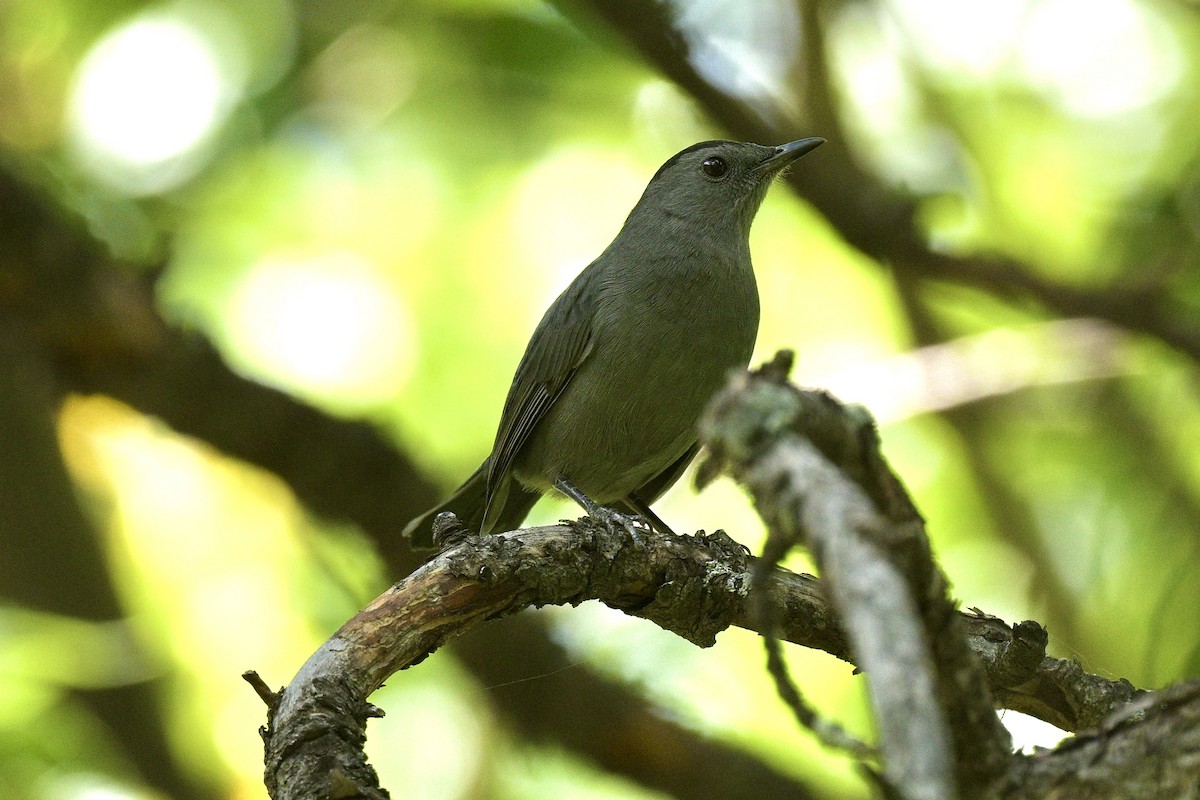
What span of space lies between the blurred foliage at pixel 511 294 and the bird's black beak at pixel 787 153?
0.27m

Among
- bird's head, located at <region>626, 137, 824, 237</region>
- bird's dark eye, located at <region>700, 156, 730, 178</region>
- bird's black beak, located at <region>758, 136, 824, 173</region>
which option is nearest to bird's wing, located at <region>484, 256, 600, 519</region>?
bird's head, located at <region>626, 137, 824, 237</region>

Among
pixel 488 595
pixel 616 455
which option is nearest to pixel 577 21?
pixel 616 455

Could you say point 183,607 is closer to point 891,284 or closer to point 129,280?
point 129,280

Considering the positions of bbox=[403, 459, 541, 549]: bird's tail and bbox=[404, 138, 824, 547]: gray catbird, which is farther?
bbox=[403, 459, 541, 549]: bird's tail

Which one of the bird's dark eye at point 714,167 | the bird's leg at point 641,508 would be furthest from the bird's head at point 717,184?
the bird's leg at point 641,508

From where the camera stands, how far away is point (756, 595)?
1.99 m

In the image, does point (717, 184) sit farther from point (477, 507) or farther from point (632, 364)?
point (477, 507)

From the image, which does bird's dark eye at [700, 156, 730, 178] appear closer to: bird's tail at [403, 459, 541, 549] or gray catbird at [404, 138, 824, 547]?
gray catbird at [404, 138, 824, 547]

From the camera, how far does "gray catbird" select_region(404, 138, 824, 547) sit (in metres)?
5.23

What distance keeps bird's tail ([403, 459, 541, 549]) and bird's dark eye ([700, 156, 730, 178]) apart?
1971 mm

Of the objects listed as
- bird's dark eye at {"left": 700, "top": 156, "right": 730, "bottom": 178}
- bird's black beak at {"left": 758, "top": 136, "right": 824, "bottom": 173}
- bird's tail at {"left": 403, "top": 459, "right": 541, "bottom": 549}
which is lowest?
bird's tail at {"left": 403, "top": 459, "right": 541, "bottom": 549}

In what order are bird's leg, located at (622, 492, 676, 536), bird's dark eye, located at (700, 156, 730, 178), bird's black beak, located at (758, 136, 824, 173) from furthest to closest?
1. bird's dark eye, located at (700, 156, 730, 178)
2. bird's leg, located at (622, 492, 676, 536)
3. bird's black beak, located at (758, 136, 824, 173)

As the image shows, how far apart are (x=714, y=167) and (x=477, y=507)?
2.24 metres

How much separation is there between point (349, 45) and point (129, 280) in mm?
2445
